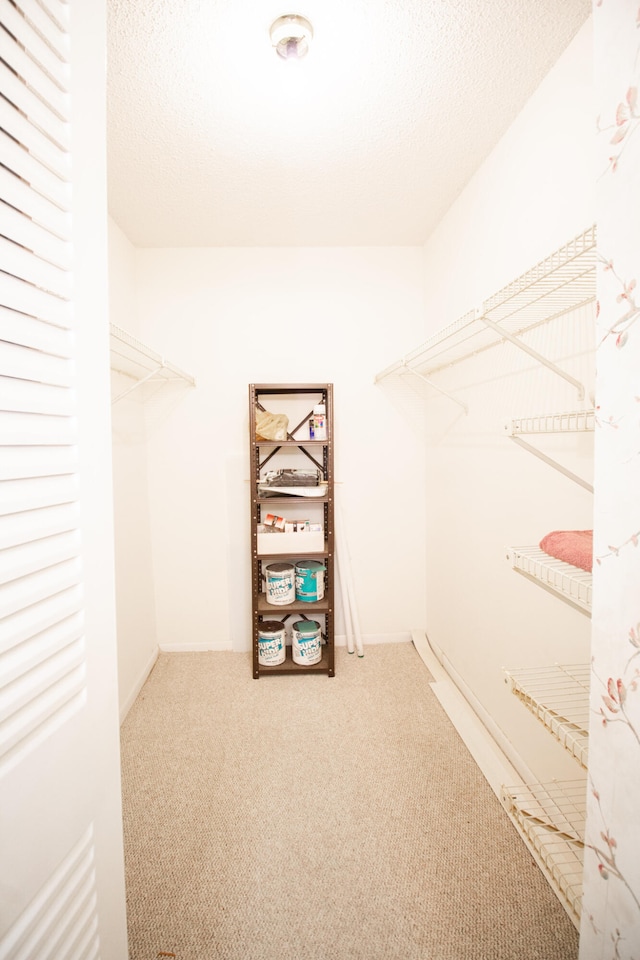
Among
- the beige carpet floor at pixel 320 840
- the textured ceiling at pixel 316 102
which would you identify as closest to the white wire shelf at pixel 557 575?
the beige carpet floor at pixel 320 840

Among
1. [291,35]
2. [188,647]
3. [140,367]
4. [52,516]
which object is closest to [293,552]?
[188,647]

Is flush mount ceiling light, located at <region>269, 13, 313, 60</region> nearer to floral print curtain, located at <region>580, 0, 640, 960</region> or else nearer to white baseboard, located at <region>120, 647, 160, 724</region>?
floral print curtain, located at <region>580, 0, 640, 960</region>

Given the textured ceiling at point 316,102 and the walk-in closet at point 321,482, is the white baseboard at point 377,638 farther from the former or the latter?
the textured ceiling at point 316,102

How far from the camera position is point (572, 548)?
0.97m

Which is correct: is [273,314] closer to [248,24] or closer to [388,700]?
[248,24]

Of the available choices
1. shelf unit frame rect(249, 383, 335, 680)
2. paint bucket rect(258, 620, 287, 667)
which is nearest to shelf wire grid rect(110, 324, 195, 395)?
shelf unit frame rect(249, 383, 335, 680)

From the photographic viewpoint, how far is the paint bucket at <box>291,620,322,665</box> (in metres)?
2.47

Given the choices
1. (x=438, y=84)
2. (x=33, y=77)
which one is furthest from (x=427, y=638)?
(x=33, y=77)

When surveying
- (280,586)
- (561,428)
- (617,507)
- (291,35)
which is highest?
(291,35)

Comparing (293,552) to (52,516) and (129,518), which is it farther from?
(52,516)

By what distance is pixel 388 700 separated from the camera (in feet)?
7.20

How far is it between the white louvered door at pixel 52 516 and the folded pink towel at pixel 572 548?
→ 3.08 feet

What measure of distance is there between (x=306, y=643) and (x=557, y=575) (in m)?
1.82

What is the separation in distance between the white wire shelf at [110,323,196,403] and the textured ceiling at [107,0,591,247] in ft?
2.37
